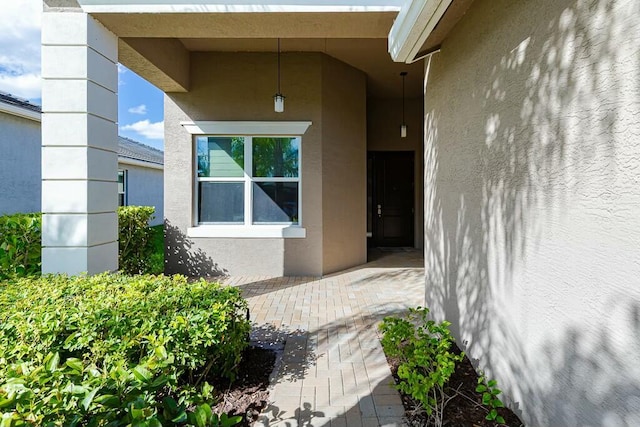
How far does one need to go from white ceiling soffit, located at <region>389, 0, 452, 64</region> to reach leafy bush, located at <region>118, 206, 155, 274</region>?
5.39m

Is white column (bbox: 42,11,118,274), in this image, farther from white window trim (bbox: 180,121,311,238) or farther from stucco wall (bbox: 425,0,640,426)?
stucco wall (bbox: 425,0,640,426)

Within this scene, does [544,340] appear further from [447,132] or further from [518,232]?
[447,132]

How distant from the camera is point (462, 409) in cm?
246

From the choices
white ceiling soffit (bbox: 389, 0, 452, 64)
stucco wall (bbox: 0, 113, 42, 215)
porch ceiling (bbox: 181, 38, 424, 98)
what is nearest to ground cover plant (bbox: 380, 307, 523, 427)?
white ceiling soffit (bbox: 389, 0, 452, 64)

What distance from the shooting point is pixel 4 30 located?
16531mm

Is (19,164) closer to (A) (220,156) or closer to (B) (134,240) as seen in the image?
(B) (134,240)

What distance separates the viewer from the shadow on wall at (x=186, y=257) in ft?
22.6

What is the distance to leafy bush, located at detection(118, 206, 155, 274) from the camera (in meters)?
6.38

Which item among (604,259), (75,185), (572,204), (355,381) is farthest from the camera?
(75,185)

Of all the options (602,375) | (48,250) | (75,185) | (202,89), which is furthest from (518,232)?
(202,89)

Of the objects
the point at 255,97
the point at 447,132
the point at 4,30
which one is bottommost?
the point at 447,132

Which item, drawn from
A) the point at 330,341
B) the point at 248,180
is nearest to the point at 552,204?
the point at 330,341

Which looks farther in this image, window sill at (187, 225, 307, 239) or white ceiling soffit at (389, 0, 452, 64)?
window sill at (187, 225, 307, 239)

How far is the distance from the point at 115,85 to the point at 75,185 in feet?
4.34
